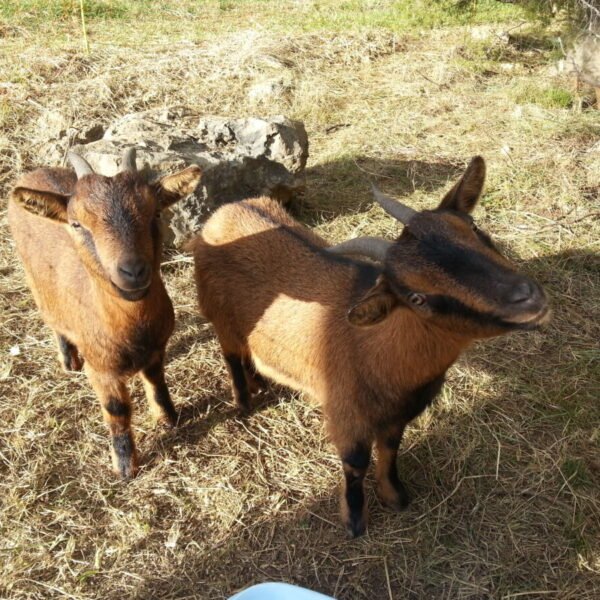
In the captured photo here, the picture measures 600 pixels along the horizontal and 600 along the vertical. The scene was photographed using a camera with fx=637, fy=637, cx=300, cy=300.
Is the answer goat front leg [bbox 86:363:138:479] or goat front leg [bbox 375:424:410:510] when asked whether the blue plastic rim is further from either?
goat front leg [bbox 86:363:138:479]

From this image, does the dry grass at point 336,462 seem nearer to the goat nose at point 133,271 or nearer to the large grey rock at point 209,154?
the large grey rock at point 209,154

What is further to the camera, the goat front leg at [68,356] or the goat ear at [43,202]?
the goat front leg at [68,356]

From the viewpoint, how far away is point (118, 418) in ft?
12.7

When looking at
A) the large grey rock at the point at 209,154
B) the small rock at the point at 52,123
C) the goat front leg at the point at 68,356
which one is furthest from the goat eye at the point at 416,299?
the small rock at the point at 52,123

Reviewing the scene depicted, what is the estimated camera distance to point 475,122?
752 centimetres

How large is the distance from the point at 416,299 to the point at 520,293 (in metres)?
0.44

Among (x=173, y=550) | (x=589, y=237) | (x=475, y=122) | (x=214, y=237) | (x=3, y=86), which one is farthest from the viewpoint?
A: (x=3, y=86)

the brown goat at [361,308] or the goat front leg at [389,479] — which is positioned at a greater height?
the brown goat at [361,308]

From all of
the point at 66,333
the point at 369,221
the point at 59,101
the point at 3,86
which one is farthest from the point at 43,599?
the point at 3,86

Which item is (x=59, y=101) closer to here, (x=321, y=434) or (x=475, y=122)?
(x=475, y=122)

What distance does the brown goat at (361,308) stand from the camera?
2.61 m

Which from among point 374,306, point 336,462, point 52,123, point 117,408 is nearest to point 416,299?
point 374,306

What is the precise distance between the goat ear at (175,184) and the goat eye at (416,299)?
142 centimetres

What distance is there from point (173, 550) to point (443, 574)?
4.79ft
